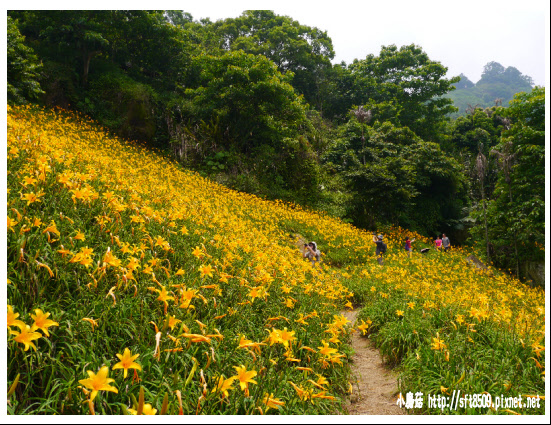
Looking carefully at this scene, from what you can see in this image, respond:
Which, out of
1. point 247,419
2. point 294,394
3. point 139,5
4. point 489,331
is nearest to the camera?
point 247,419

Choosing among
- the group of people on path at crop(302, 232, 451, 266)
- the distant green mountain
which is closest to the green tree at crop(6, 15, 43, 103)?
the group of people on path at crop(302, 232, 451, 266)

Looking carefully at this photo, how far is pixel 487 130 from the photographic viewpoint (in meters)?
22.0

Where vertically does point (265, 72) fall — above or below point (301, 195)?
above

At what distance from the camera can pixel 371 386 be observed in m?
2.72

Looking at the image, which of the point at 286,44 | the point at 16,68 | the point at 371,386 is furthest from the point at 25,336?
the point at 286,44

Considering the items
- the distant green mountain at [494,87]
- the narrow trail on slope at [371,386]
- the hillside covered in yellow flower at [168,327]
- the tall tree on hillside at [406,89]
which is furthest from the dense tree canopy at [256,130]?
the distant green mountain at [494,87]

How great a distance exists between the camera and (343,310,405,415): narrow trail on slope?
2.36 meters

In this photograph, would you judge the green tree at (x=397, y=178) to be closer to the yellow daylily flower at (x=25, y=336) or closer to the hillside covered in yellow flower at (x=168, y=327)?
the hillside covered in yellow flower at (x=168, y=327)

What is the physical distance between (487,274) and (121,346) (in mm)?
10607

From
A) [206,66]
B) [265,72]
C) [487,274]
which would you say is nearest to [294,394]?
[487,274]

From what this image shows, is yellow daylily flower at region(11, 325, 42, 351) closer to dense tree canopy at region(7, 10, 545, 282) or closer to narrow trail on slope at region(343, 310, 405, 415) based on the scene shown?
narrow trail on slope at region(343, 310, 405, 415)

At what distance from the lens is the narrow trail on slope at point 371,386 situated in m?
2.36

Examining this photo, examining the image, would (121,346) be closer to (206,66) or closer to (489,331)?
(489,331)

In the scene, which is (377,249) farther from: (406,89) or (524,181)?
(406,89)
